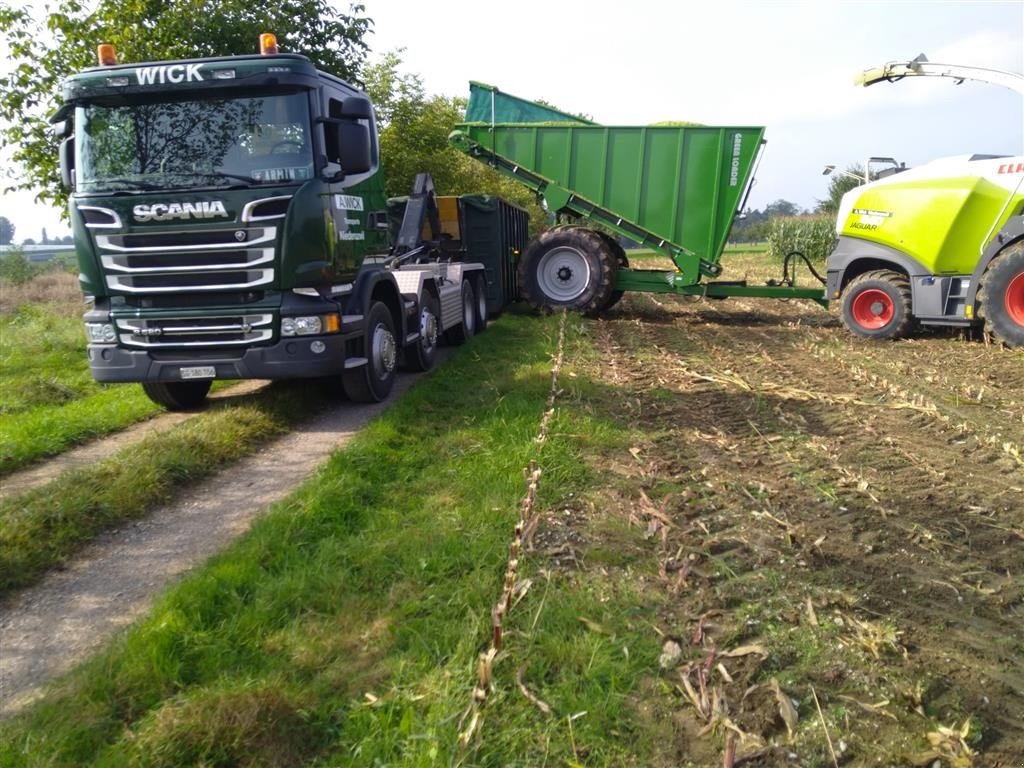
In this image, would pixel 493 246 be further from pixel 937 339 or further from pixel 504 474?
pixel 504 474

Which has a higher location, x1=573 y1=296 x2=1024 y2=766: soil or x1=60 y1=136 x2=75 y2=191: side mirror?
x1=60 y1=136 x2=75 y2=191: side mirror

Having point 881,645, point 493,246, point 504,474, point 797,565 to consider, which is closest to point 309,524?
point 504,474

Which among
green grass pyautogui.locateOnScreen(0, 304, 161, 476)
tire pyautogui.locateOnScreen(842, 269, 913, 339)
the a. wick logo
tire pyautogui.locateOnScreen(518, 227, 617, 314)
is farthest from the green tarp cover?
the a. wick logo

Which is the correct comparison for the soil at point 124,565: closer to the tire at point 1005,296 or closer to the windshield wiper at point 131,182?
the windshield wiper at point 131,182

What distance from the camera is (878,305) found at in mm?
10859

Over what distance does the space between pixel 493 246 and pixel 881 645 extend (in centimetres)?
1161

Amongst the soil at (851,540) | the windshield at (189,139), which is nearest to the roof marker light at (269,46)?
the windshield at (189,139)

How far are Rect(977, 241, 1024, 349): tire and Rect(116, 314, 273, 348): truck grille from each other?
793 centimetres

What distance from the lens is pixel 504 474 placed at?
5.05 meters

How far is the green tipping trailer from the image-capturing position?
12320mm

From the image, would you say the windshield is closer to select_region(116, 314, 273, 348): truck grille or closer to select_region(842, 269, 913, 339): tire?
select_region(116, 314, 273, 348): truck grille

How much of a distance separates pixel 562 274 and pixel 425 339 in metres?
4.74

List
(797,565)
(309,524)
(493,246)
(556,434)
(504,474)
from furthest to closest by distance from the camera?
(493,246) → (556,434) → (504,474) → (309,524) → (797,565)

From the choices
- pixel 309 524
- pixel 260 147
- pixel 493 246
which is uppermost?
pixel 260 147
